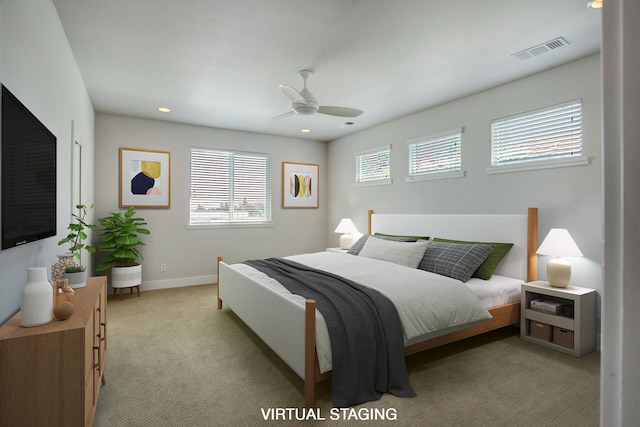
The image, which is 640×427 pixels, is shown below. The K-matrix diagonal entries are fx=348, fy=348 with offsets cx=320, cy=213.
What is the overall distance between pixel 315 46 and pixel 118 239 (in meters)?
3.46

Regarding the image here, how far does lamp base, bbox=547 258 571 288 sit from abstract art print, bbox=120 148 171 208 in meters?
4.91

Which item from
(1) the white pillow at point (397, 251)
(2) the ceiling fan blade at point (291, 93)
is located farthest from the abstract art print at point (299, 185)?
(2) the ceiling fan blade at point (291, 93)

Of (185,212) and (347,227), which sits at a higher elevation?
(185,212)

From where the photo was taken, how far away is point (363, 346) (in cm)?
221

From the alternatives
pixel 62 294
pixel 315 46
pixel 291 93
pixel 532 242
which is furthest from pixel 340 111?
pixel 62 294

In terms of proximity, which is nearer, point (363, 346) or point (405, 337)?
point (363, 346)

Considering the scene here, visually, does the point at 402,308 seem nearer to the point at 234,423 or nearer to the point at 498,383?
the point at 498,383

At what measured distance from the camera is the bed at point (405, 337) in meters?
2.16

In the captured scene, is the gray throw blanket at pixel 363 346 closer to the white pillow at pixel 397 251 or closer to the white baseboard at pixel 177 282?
the white pillow at pixel 397 251

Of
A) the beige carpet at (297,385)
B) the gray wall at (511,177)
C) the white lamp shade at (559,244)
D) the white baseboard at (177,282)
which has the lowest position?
the beige carpet at (297,385)

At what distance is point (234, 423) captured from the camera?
2020 mm

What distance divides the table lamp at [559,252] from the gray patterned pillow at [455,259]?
1.72ft

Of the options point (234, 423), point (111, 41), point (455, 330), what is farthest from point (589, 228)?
point (111, 41)

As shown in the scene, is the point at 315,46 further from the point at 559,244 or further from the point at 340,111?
the point at 559,244
